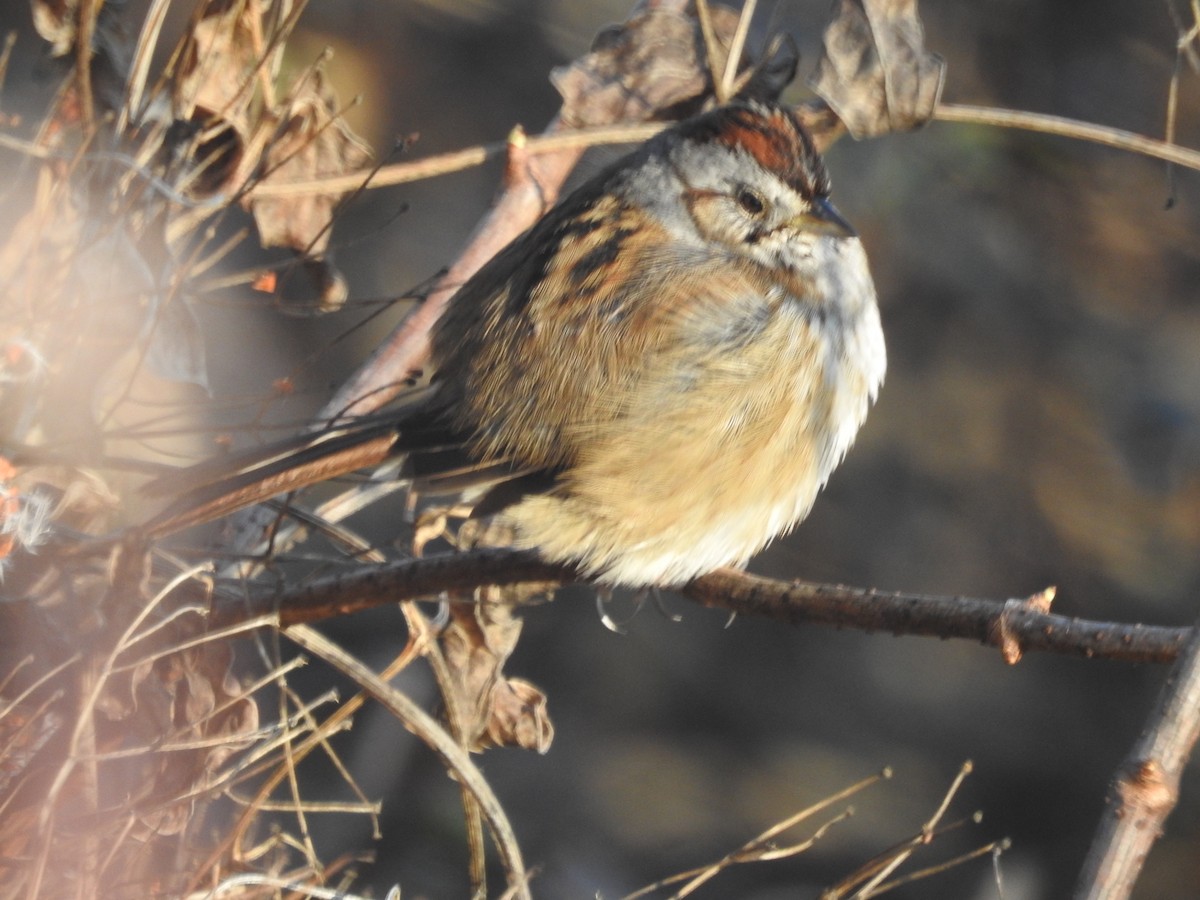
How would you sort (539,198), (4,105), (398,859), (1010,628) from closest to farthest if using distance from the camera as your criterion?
(1010,628) → (4,105) → (539,198) → (398,859)

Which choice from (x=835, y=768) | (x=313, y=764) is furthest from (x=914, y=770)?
(x=313, y=764)

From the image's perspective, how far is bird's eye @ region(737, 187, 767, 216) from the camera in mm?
2641

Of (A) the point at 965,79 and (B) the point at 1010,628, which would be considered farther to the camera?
(A) the point at 965,79

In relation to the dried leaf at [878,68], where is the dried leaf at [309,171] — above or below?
below

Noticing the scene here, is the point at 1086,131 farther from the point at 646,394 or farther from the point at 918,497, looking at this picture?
the point at 918,497

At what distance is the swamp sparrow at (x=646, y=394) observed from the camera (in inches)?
95.1

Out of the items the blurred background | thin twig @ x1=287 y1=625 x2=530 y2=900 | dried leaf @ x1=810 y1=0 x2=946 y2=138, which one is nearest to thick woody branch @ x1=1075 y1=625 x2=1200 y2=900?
thin twig @ x1=287 y1=625 x2=530 y2=900

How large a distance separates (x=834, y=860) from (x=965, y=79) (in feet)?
8.53

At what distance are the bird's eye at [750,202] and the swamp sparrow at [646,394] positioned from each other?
1 centimetres

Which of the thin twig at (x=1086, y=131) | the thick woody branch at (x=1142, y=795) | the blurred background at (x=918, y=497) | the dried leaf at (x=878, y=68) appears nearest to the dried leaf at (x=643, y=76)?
the dried leaf at (x=878, y=68)

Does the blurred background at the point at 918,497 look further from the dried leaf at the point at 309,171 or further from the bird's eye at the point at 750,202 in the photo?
the bird's eye at the point at 750,202

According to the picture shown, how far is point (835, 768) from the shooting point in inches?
175

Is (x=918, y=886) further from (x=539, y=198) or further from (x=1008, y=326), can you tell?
(x=539, y=198)

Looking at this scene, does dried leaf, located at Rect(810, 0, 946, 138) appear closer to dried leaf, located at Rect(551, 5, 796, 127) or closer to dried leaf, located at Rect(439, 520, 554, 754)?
dried leaf, located at Rect(551, 5, 796, 127)
